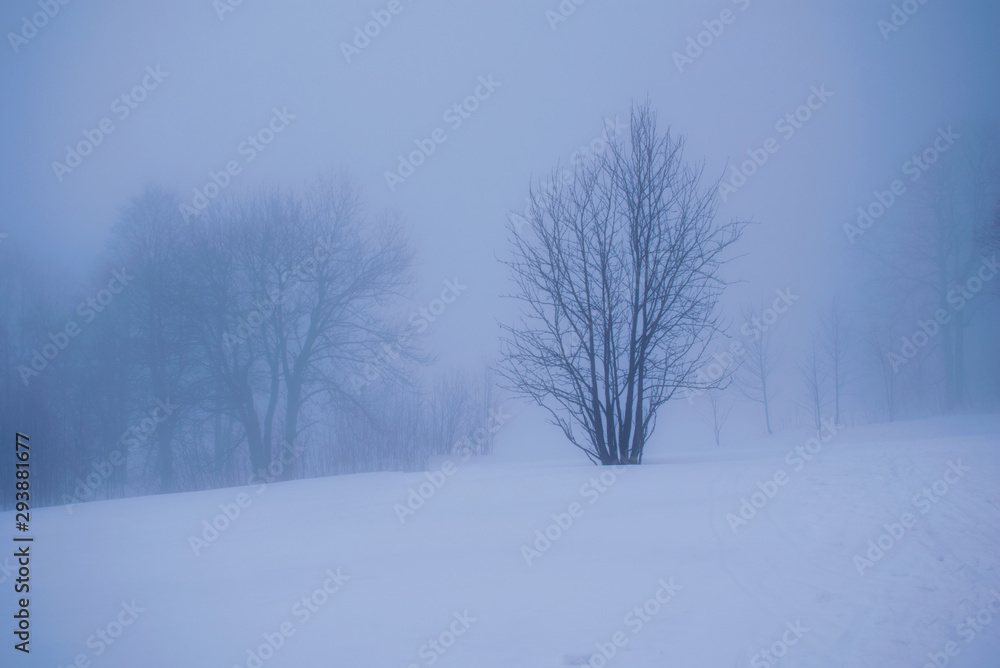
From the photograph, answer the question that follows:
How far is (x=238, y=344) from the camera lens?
59.7ft

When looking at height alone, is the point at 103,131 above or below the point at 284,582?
above

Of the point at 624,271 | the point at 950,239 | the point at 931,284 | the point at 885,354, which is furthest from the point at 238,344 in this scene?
the point at 885,354

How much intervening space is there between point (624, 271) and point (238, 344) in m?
13.8

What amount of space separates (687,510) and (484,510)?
2.20m

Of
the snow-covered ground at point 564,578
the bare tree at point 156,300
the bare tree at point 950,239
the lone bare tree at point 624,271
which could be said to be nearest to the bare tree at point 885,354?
the bare tree at point 950,239

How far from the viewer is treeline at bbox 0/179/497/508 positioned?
1773 cm

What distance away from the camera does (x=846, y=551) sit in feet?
13.8

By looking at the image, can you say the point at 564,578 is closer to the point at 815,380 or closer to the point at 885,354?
the point at 815,380

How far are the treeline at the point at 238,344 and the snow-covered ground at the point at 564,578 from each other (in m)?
11.0

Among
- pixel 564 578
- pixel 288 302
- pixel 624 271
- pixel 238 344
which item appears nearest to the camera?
pixel 564 578

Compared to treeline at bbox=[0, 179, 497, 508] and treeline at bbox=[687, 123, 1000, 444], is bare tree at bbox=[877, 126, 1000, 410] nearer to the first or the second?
treeline at bbox=[687, 123, 1000, 444]

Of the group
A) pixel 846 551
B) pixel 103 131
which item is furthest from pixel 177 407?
pixel 846 551

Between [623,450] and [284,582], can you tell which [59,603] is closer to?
[284,582]

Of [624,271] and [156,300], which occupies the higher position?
[156,300]
